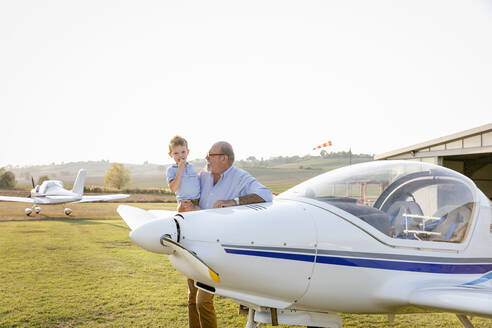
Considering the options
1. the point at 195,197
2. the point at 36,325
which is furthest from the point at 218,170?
the point at 36,325

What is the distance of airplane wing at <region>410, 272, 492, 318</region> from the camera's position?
257 cm

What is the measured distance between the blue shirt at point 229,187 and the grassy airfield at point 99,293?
227 centimetres

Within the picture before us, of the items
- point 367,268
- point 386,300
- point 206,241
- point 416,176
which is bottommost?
point 386,300

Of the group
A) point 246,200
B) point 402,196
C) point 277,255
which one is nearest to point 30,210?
point 246,200

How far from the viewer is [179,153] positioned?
11.7ft

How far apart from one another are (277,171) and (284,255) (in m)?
41.5

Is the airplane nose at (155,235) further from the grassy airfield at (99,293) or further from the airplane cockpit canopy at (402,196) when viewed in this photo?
the grassy airfield at (99,293)

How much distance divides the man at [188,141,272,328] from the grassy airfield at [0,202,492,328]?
1759mm

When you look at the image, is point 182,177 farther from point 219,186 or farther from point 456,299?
point 456,299

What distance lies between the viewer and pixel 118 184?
164 ft

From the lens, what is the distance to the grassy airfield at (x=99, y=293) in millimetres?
5207

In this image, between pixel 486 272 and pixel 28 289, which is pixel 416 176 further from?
pixel 28 289

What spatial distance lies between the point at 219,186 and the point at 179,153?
0.48m

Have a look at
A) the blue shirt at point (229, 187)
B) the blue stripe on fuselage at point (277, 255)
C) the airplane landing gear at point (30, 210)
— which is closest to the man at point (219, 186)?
the blue shirt at point (229, 187)
